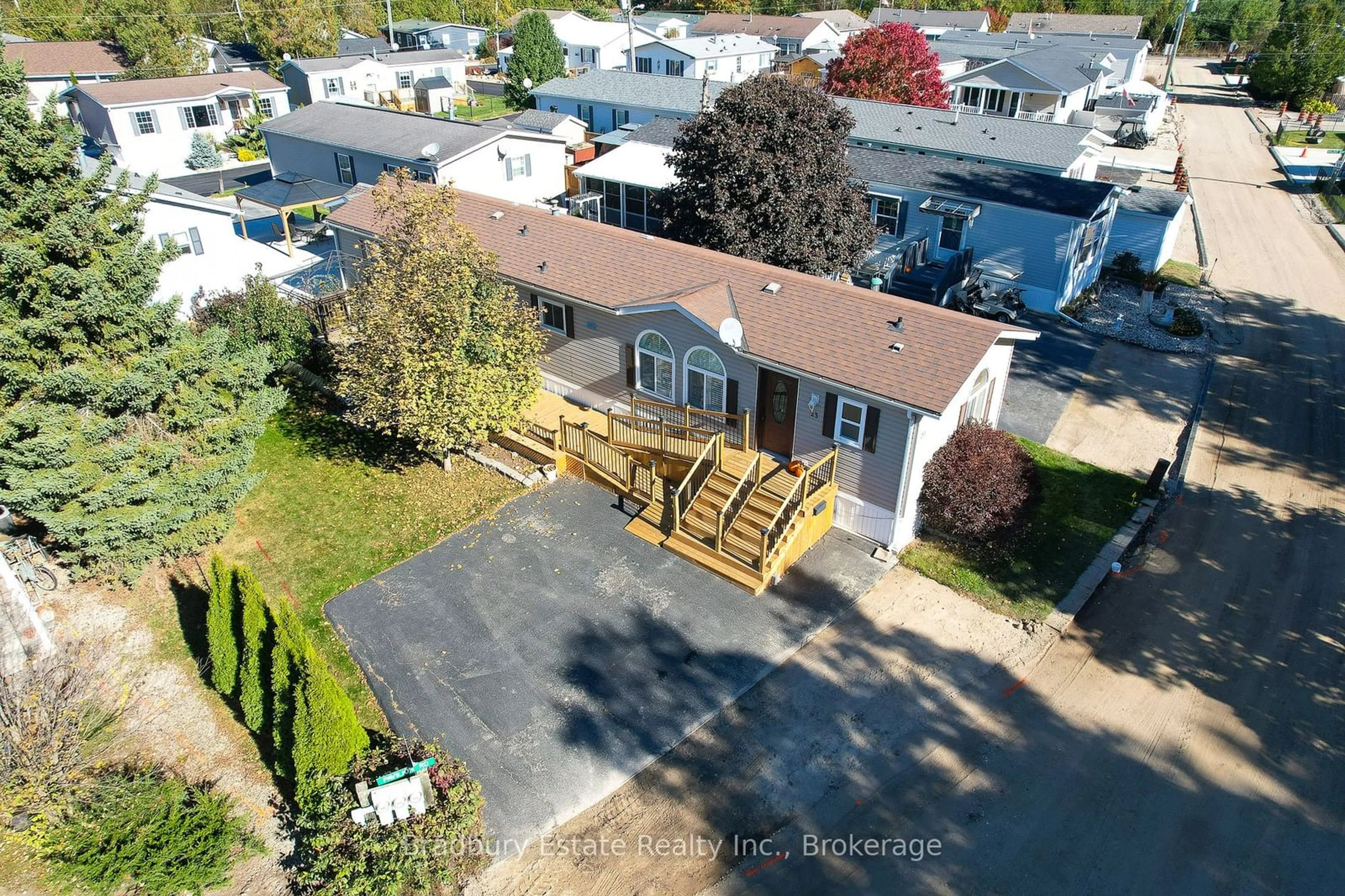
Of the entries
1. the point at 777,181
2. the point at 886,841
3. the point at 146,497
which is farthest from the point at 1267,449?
the point at 146,497

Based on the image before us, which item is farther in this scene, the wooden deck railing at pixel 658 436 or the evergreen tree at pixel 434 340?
the wooden deck railing at pixel 658 436

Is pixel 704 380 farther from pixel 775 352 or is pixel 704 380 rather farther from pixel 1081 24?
pixel 1081 24

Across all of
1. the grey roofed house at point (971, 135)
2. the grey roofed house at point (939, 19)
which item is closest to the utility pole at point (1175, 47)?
the grey roofed house at point (939, 19)

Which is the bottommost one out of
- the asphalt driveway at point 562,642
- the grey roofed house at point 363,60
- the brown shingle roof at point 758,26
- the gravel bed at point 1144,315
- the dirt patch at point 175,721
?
the dirt patch at point 175,721

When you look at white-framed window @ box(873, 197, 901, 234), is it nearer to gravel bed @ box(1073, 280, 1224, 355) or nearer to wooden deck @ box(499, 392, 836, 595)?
gravel bed @ box(1073, 280, 1224, 355)

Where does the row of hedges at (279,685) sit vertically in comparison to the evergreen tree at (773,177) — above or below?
below

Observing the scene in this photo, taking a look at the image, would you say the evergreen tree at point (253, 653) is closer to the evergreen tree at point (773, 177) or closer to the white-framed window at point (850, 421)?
the white-framed window at point (850, 421)

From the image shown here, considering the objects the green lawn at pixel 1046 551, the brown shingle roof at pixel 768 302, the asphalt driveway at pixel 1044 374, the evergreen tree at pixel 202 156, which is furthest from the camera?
the evergreen tree at pixel 202 156
